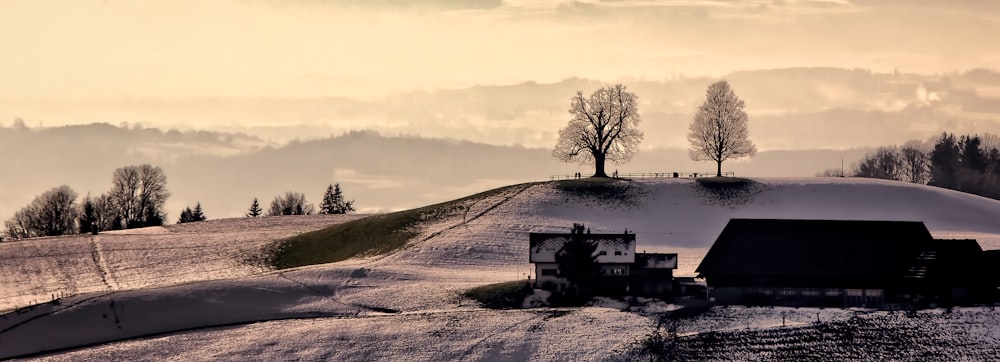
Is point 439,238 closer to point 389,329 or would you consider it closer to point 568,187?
point 568,187

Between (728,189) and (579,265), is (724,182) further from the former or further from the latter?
(579,265)

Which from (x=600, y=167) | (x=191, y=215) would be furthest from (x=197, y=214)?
(x=600, y=167)

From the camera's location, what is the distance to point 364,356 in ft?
291

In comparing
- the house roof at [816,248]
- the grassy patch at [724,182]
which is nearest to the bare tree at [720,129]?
the grassy patch at [724,182]

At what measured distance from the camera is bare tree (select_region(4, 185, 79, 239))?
6969 inches

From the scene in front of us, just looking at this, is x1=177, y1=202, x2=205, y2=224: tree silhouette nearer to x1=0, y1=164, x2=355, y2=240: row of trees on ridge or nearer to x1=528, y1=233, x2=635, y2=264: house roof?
x1=0, y1=164, x2=355, y2=240: row of trees on ridge

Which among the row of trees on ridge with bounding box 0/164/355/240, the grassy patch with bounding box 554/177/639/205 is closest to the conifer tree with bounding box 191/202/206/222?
the row of trees on ridge with bounding box 0/164/355/240

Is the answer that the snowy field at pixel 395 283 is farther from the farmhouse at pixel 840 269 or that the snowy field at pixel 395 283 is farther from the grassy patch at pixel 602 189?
the farmhouse at pixel 840 269

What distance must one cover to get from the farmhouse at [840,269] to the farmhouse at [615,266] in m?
3.78

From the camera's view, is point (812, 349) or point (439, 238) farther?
point (439, 238)

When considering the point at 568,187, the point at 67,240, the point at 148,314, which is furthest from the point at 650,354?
the point at 67,240

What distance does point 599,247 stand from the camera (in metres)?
106

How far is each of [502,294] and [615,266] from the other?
335 inches

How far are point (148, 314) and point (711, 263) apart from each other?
123ft
